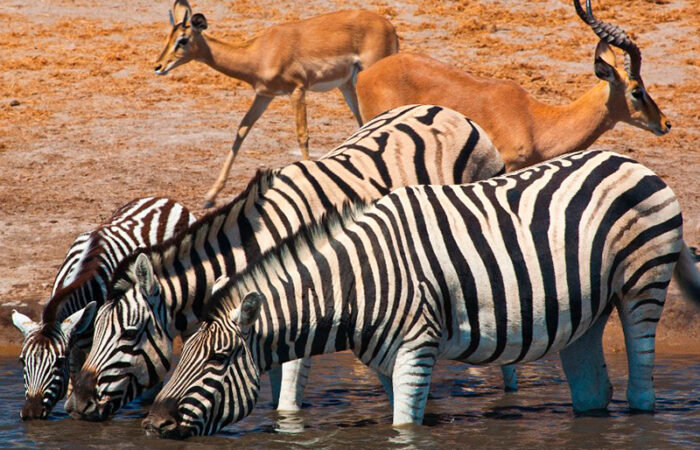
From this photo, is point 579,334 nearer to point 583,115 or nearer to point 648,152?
point 583,115

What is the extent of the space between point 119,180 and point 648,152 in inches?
223

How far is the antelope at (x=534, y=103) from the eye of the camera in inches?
401

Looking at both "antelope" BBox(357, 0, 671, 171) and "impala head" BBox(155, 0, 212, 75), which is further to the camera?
"impala head" BBox(155, 0, 212, 75)

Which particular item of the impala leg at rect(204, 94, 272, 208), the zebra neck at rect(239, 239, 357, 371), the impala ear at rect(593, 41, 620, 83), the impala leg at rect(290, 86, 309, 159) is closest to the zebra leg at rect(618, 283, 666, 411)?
the zebra neck at rect(239, 239, 357, 371)

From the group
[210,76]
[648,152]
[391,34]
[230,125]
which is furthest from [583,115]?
[210,76]

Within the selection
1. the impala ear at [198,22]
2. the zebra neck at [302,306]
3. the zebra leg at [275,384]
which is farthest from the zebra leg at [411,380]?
the impala ear at [198,22]

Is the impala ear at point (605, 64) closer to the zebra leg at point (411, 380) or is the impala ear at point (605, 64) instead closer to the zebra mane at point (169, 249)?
the zebra mane at point (169, 249)

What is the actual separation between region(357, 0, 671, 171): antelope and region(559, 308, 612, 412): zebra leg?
3.67 m

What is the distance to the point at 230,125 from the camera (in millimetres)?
14234

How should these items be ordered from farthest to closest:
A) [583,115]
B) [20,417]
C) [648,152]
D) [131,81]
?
[131,81] → [648,152] → [583,115] → [20,417]

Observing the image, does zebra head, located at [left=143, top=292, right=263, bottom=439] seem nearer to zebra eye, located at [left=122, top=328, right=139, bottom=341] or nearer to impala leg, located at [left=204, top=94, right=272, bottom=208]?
zebra eye, located at [left=122, top=328, right=139, bottom=341]

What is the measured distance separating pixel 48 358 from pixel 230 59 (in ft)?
26.8

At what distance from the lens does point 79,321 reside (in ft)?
20.4

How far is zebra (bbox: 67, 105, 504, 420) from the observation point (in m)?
5.69
